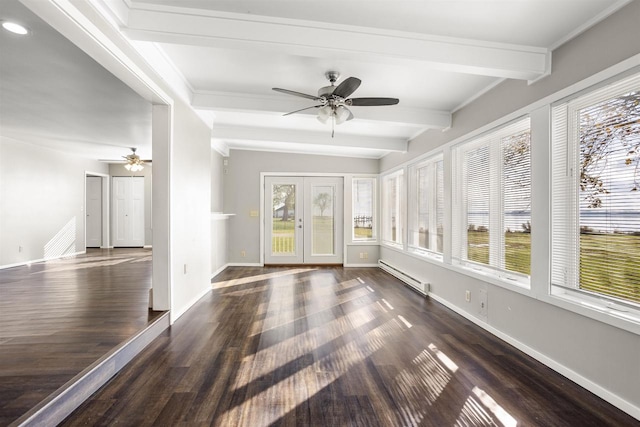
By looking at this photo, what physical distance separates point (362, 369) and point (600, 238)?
1940 millimetres

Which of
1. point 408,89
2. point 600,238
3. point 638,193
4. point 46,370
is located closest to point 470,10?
point 408,89

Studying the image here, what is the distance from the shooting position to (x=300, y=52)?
2363mm

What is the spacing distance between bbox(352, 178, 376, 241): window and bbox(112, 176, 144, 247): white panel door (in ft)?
20.1

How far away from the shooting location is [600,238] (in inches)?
85.0

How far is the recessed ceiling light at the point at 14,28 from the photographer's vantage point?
222cm

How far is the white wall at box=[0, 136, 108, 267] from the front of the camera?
5.69 meters

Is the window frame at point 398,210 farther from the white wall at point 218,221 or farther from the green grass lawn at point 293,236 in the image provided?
the white wall at point 218,221

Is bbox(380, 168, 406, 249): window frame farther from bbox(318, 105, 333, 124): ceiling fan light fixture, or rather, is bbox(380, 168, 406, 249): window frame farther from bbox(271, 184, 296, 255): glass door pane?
bbox(318, 105, 333, 124): ceiling fan light fixture

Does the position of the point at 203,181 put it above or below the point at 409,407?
above

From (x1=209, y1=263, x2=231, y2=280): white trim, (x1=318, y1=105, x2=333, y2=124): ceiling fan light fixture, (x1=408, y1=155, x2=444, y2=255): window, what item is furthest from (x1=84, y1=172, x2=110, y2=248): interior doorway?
(x1=408, y1=155, x2=444, y2=255): window

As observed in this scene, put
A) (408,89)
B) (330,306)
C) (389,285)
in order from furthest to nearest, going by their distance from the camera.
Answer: (389,285) < (330,306) < (408,89)

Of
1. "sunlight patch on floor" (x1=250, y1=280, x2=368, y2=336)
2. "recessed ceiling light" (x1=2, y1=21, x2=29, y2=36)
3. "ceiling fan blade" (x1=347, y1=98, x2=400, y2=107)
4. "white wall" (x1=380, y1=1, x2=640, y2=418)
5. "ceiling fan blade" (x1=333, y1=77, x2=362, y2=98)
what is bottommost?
"sunlight patch on floor" (x1=250, y1=280, x2=368, y2=336)

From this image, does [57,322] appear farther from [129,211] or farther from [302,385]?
[129,211]

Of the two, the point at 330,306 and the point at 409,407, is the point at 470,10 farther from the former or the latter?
the point at 330,306
